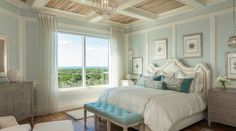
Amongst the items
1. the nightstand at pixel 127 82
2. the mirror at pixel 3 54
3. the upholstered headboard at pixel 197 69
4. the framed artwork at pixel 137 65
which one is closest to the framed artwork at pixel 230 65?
the upholstered headboard at pixel 197 69

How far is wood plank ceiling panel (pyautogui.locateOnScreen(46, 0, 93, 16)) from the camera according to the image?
4207 millimetres

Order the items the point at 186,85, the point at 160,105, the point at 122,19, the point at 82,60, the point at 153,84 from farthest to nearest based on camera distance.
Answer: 1. the point at 122,19
2. the point at 82,60
3. the point at 153,84
4. the point at 186,85
5. the point at 160,105

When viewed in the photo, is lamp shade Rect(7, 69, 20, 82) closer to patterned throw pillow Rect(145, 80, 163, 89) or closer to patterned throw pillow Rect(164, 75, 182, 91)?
patterned throw pillow Rect(145, 80, 163, 89)

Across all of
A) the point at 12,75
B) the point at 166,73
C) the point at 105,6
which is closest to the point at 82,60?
the point at 12,75

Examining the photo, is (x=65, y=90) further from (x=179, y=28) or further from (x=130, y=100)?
(x=179, y=28)

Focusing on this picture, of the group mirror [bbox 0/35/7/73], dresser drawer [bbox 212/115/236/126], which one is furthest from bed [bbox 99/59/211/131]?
mirror [bbox 0/35/7/73]

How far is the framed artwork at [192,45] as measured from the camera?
14.1 feet

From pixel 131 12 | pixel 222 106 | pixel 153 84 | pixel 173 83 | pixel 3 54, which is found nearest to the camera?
pixel 222 106

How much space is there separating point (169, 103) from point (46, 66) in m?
3.35

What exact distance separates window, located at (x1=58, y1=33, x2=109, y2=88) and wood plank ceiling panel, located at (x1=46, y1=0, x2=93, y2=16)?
0.83m

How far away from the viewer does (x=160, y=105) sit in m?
2.94

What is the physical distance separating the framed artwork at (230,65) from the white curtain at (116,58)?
3441mm

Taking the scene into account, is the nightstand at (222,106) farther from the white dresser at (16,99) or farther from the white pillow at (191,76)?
the white dresser at (16,99)

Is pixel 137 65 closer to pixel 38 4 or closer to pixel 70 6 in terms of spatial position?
pixel 70 6
